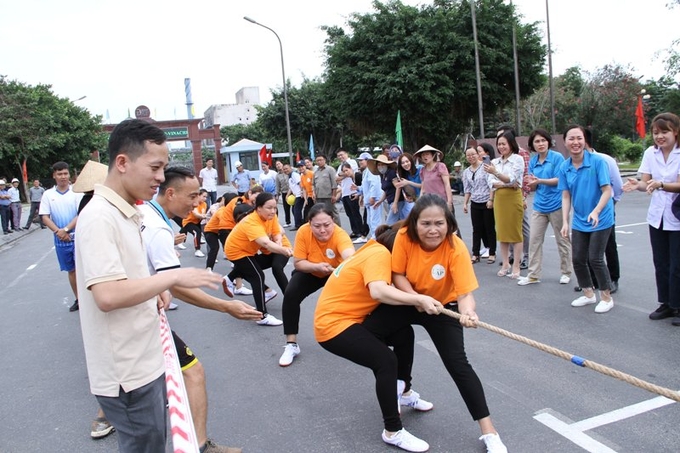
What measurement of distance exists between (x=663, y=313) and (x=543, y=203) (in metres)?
1.93

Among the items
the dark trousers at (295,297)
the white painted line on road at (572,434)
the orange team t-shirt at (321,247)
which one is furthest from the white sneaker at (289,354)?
the white painted line on road at (572,434)

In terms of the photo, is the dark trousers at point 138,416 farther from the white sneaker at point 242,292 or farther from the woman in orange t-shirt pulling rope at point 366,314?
the white sneaker at point 242,292

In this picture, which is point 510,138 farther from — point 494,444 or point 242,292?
point 494,444

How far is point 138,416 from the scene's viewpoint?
207cm

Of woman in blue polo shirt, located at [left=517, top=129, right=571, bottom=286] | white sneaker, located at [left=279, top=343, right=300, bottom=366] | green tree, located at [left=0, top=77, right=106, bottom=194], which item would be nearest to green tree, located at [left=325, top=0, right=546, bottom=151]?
woman in blue polo shirt, located at [left=517, top=129, right=571, bottom=286]

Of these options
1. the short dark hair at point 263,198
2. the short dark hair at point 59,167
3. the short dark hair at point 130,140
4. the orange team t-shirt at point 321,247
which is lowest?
the orange team t-shirt at point 321,247

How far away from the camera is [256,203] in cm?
580

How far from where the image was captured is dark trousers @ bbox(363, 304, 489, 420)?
3.05 m

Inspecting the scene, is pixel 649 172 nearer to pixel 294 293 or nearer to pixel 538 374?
pixel 538 374

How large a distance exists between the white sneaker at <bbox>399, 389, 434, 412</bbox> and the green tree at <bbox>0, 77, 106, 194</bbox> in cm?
3008

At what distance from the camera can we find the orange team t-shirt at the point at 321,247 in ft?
15.3

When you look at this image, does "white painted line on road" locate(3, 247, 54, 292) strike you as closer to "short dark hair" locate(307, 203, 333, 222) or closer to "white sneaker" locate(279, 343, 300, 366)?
"white sneaker" locate(279, 343, 300, 366)

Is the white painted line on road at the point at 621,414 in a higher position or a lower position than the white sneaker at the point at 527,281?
lower

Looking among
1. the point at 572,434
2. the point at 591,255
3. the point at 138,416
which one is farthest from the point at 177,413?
the point at 591,255
